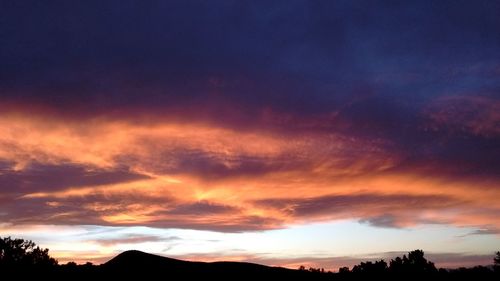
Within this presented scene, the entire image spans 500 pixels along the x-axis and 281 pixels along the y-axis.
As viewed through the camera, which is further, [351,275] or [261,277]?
A: [351,275]

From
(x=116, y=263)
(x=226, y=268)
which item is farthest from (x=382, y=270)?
(x=116, y=263)

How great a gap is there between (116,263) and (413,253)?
35.2 m

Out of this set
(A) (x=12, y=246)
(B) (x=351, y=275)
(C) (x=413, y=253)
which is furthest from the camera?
(A) (x=12, y=246)

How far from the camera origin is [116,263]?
35.1 ft

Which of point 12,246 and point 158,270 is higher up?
point 12,246

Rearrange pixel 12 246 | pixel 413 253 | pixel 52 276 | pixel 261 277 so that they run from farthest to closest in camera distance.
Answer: pixel 12 246 → pixel 413 253 → pixel 261 277 → pixel 52 276

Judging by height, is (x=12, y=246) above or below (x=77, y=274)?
above

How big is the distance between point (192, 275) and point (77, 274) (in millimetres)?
2808

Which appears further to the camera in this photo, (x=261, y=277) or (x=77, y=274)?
(x=261, y=277)

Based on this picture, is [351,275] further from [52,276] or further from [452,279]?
[52,276]

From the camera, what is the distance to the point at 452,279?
484 inches

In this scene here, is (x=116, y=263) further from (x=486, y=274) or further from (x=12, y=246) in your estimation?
(x=12, y=246)

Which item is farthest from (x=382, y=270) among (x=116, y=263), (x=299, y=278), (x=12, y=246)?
(x=12, y=246)

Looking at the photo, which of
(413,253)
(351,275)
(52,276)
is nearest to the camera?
(52,276)
